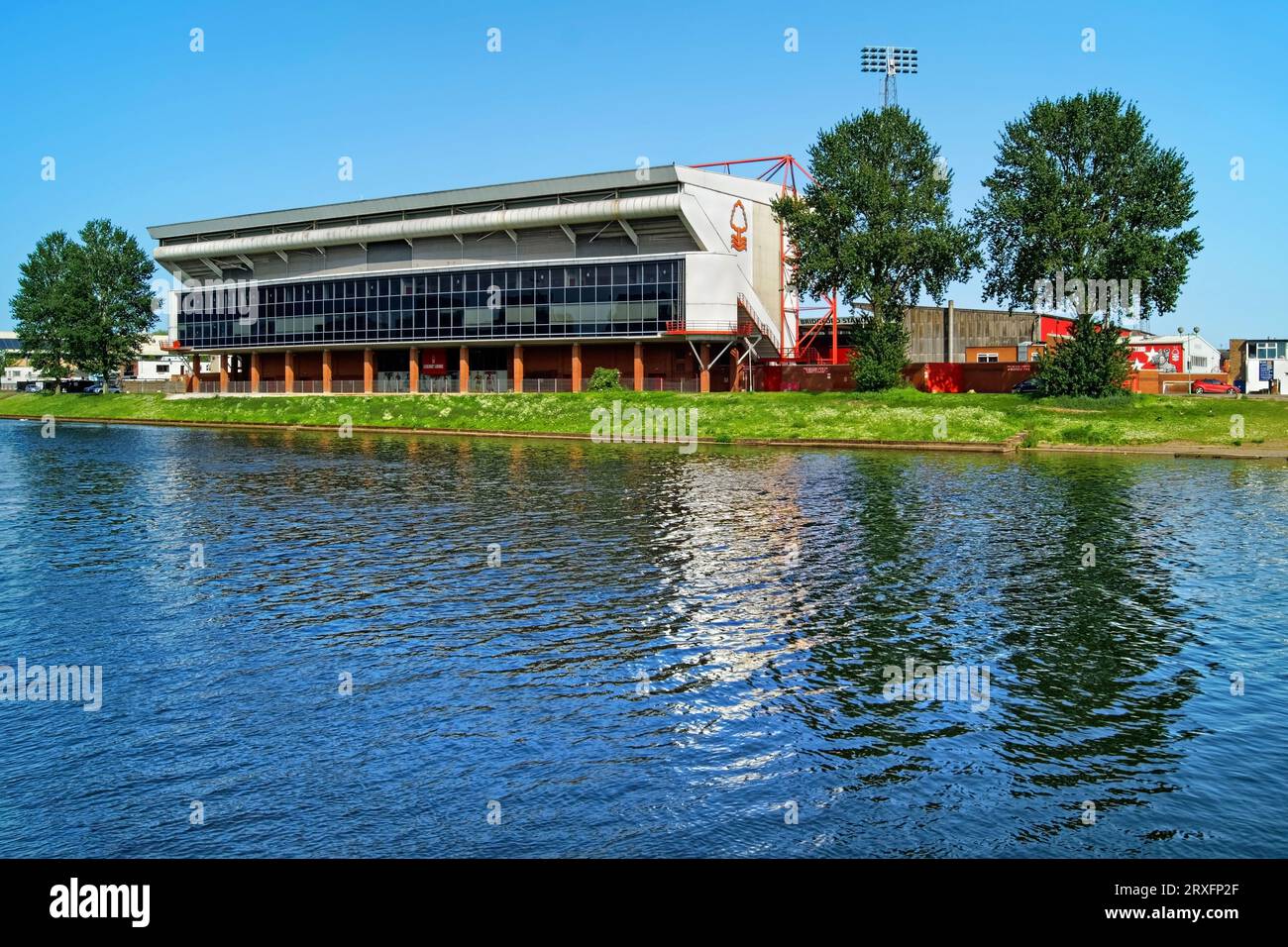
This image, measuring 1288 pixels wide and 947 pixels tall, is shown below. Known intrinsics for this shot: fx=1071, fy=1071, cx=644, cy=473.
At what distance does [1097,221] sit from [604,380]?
4078 cm

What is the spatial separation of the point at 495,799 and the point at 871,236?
7863 centimetres

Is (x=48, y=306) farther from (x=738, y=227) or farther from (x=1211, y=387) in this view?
(x=1211, y=387)

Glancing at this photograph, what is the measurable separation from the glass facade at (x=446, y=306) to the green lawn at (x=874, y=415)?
33.9 ft

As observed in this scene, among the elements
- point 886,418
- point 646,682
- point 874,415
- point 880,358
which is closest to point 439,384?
point 880,358

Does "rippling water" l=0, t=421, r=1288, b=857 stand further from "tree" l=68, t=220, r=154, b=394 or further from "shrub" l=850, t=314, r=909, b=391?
"tree" l=68, t=220, r=154, b=394

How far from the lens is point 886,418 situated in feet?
242

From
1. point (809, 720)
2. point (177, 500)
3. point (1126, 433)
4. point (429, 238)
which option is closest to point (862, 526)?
point (809, 720)

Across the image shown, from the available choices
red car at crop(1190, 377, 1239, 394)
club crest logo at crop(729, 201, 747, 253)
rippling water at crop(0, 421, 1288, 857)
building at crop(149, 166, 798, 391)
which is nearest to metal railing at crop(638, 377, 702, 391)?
building at crop(149, 166, 798, 391)

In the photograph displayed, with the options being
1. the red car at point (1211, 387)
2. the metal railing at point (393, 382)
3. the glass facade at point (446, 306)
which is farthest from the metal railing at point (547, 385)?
the red car at point (1211, 387)

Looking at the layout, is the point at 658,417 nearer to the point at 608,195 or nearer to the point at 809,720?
the point at 608,195

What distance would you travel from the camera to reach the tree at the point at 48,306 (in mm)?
135375

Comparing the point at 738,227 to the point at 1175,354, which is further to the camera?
the point at 1175,354

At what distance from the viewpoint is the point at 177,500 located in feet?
134

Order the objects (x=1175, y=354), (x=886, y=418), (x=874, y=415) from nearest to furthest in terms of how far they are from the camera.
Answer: (x=886, y=418), (x=874, y=415), (x=1175, y=354)
